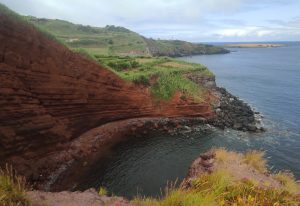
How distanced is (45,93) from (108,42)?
64.6 metres

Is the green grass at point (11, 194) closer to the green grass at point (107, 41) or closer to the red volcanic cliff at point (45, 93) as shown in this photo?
the red volcanic cliff at point (45, 93)

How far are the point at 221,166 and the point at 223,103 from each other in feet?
81.7

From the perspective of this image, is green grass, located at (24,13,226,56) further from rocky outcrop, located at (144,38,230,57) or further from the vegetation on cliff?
the vegetation on cliff

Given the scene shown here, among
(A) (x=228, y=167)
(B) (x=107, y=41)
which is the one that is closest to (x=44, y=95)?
(A) (x=228, y=167)

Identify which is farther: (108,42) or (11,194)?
(108,42)

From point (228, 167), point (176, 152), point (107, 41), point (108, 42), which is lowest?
point (176, 152)

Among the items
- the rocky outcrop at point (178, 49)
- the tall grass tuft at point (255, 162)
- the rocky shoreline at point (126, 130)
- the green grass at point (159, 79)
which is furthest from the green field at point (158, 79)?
the rocky outcrop at point (178, 49)

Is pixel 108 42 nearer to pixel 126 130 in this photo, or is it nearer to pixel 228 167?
pixel 126 130

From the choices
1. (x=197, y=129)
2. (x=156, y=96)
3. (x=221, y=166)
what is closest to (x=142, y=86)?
(x=156, y=96)

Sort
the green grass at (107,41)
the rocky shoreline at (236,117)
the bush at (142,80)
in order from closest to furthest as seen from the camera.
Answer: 1. the rocky shoreline at (236,117)
2. the bush at (142,80)
3. the green grass at (107,41)

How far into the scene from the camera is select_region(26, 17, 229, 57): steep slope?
72.9 m

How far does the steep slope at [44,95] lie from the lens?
63.1 feet

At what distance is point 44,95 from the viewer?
71.6 feet

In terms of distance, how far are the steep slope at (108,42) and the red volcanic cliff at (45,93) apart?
6.17 meters
